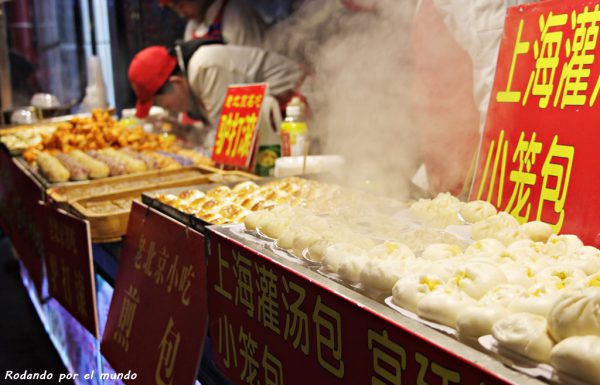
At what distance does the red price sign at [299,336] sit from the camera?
32.7 inches

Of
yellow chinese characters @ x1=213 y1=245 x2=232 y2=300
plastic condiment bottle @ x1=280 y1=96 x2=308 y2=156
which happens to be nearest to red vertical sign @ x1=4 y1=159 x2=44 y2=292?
plastic condiment bottle @ x1=280 y1=96 x2=308 y2=156

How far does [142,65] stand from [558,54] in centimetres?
382

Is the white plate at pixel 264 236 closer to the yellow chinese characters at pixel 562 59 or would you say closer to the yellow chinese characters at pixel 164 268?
the yellow chinese characters at pixel 164 268

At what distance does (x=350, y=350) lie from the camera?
3.22 ft

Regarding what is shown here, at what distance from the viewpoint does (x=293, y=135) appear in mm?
2893

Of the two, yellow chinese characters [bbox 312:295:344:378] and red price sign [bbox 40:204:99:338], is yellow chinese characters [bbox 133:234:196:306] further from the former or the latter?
yellow chinese characters [bbox 312:295:344:378]

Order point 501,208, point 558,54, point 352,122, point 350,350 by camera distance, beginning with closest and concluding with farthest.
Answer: point 350,350, point 558,54, point 501,208, point 352,122

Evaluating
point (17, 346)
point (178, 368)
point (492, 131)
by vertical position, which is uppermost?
point (492, 131)

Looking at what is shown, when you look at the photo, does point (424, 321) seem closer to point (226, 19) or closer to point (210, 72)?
point (210, 72)

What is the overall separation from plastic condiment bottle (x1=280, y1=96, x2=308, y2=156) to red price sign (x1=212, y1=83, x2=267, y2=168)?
0.20 metres

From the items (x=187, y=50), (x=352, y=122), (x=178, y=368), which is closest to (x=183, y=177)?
(x=352, y=122)

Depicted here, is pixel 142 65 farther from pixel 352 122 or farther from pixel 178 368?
pixel 178 368

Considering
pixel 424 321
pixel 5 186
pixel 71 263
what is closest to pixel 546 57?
pixel 424 321

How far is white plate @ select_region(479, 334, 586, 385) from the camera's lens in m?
0.72
